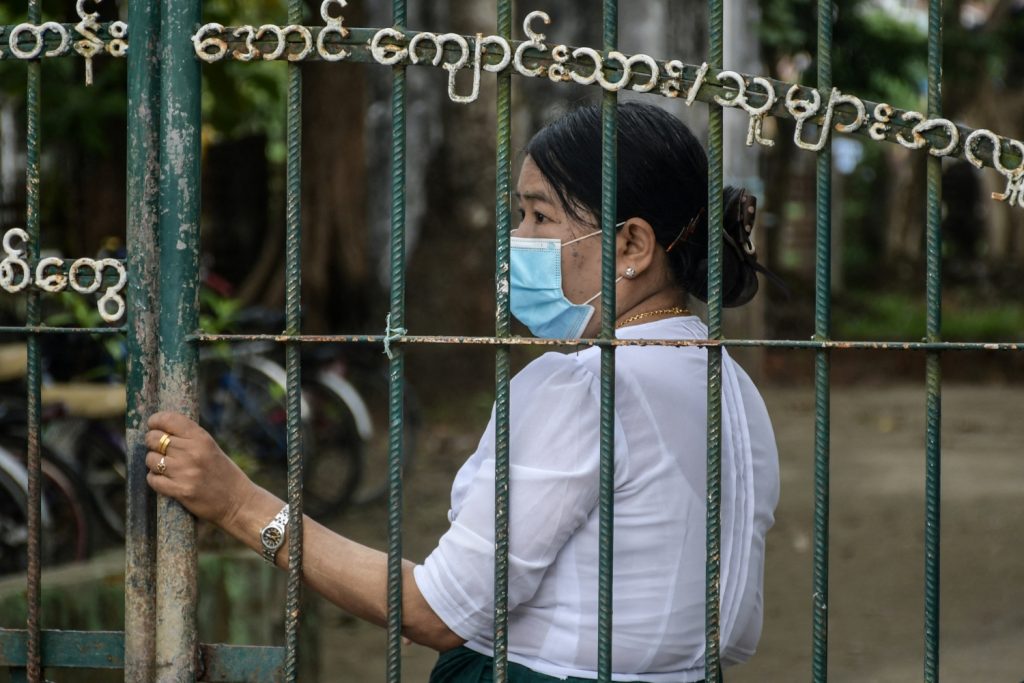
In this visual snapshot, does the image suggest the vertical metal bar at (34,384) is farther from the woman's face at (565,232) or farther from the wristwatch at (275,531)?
the woman's face at (565,232)

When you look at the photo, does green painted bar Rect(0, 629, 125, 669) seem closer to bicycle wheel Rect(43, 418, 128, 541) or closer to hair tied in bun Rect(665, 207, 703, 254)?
hair tied in bun Rect(665, 207, 703, 254)

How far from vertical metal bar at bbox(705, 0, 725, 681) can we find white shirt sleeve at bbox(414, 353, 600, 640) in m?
0.17

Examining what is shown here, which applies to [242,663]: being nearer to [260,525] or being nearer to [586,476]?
[260,525]

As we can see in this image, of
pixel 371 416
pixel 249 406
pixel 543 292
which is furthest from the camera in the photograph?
pixel 371 416

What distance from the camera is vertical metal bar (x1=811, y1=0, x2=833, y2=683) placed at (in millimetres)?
2000

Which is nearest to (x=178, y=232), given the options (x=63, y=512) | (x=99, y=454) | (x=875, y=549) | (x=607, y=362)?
(x=607, y=362)

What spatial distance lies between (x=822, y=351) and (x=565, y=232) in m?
0.44

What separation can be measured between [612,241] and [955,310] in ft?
50.1

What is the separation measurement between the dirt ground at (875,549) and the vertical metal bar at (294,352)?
2744 millimetres

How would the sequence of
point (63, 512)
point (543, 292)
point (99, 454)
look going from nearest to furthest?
point (543, 292) < point (63, 512) < point (99, 454)

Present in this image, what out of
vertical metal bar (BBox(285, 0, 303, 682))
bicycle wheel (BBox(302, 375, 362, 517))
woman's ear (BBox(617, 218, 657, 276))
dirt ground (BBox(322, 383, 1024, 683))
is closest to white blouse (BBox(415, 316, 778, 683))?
woman's ear (BBox(617, 218, 657, 276))

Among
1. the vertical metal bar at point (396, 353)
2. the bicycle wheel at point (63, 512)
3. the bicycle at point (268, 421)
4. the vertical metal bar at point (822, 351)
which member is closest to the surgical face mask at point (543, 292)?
the vertical metal bar at point (396, 353)

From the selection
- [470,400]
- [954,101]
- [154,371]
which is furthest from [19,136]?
[954,101]

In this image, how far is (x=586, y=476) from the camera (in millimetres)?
1967
